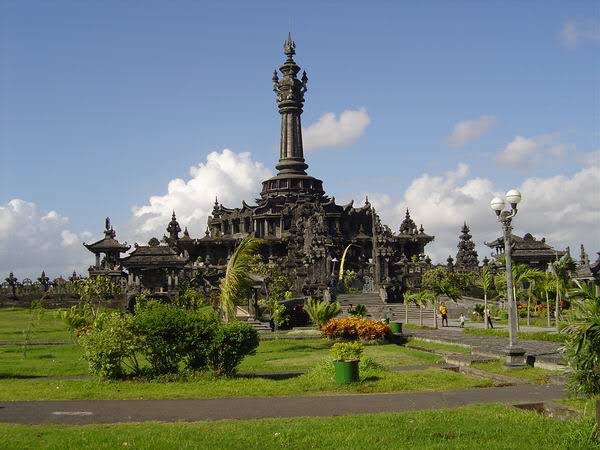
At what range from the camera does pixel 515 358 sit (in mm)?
20531

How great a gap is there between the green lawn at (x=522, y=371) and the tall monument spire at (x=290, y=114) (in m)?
75.7

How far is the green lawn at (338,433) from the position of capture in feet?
35.7

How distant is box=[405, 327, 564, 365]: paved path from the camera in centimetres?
2084

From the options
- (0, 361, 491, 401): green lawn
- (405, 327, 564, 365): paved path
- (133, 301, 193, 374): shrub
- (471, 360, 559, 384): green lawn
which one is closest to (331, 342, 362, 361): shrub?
(0, 361, 491, 401): green lawn

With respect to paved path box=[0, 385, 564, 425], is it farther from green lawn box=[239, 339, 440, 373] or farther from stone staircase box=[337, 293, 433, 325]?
stone staircase box=[337, 293, 433, 325]

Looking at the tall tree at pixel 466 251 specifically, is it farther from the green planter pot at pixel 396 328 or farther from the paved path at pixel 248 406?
the paved path at pixel 248 406

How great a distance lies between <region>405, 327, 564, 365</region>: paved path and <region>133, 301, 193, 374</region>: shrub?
1043cm

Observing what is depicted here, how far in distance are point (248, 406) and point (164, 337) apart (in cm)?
501

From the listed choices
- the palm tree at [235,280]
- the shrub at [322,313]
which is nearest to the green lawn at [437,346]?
the shrub at [322,313]

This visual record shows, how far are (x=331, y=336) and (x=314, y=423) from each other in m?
20.1

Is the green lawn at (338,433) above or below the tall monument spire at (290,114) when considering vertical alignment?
below

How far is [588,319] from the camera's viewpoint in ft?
35.6

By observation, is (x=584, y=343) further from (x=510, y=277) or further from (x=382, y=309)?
(x=382, y=309)

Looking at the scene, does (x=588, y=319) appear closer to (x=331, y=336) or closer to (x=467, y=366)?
(x=467, y=366)
